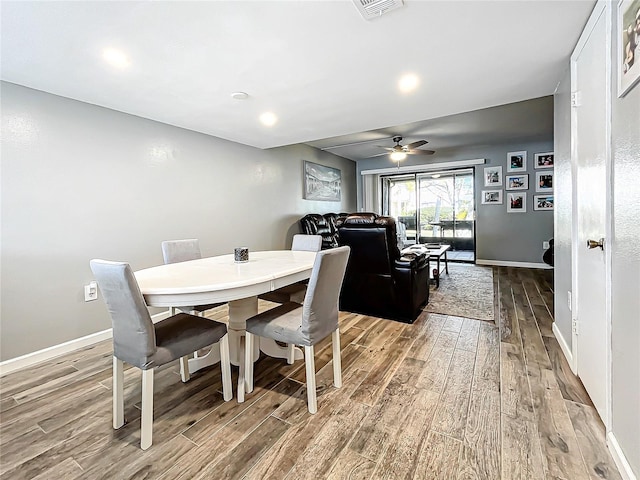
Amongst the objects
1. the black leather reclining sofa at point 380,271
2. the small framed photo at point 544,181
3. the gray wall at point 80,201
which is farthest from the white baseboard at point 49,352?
the small framed photo at point 544,181

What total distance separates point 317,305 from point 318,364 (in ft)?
2.57

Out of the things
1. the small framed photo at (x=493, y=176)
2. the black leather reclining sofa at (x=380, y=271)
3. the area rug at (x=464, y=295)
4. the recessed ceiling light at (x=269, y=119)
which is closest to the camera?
the black leather reclining sofa at (x=380, y=271)

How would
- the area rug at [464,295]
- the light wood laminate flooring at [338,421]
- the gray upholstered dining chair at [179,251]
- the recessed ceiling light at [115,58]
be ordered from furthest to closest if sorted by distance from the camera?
the area rug at [464,295] < the gray upholstered dining chair at [179,251] < the recessed ceiling light at [115,58] < the light wood laminate flooring at [338,421]

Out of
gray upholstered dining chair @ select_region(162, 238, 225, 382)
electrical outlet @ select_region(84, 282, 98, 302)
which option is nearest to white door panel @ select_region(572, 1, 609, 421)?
gray upholstered dining chair @ select_region(162, 238, 225, 382)

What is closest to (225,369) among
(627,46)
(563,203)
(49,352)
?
(49,352)

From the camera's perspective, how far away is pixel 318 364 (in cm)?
224

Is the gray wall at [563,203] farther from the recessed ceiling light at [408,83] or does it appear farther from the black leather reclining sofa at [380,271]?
the black leather reclining sofa at [380,271]

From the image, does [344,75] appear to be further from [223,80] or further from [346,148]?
[346,148]

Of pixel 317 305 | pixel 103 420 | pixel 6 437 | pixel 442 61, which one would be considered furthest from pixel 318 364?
pixel 442 61

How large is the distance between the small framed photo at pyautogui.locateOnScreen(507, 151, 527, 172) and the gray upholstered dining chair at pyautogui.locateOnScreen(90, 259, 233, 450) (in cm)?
639

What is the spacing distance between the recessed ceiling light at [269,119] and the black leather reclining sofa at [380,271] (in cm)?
129

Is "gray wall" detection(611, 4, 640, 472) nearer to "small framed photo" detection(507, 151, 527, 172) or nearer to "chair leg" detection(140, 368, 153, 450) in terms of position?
"chair leg" detection(140, 368, 153, 450)

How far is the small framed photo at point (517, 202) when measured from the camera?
5836 mm

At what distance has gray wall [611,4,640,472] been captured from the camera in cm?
112
